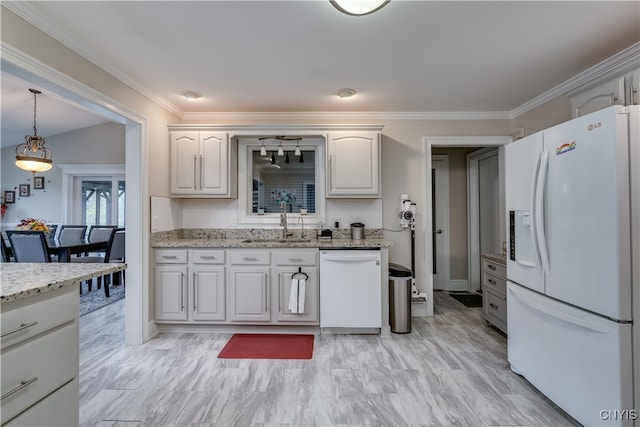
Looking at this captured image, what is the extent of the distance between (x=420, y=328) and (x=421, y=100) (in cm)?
252

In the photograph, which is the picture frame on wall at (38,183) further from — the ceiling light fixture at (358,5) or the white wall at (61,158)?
the ceiling light fixture at (358,5)

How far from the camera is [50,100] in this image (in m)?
3.90

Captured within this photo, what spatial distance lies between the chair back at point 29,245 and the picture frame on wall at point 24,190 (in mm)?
2521

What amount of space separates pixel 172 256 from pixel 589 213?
131 inches

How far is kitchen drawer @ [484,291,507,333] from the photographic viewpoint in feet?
9.06

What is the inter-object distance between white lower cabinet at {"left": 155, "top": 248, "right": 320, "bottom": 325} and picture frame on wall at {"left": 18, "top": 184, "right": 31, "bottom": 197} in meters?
4.69

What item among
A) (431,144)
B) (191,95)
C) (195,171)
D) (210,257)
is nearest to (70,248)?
(195,171)

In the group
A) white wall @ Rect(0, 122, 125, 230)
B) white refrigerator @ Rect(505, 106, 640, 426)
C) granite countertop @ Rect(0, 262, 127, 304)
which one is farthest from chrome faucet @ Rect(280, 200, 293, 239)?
white wall @ Rect(0, 122, 125, 230)

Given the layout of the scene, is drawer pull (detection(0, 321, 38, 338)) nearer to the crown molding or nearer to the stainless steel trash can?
the stainless steel trash can

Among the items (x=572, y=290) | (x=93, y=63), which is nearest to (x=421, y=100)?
(x=572, y=290)

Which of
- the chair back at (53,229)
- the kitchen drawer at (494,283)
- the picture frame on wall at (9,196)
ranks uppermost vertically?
the picture frame on wall at (9,196)

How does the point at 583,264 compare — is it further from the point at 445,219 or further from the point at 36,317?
the point at 445,219

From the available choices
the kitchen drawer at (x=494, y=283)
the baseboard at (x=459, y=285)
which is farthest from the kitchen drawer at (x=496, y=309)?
the baseboard at (x=459, y=285)

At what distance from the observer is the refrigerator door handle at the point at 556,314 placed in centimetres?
149
